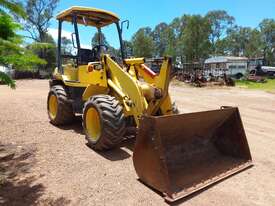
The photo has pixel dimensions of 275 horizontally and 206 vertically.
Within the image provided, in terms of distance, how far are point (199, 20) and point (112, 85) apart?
2919 centimetres

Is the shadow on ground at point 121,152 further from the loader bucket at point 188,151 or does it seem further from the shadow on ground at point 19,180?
the shadow on ground at point 19,180

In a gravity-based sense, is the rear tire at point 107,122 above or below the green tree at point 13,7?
below

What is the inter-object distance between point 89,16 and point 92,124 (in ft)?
8.76

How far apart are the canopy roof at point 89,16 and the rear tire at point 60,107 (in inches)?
64.0

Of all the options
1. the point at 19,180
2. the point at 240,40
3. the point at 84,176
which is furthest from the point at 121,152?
the point at 240,40

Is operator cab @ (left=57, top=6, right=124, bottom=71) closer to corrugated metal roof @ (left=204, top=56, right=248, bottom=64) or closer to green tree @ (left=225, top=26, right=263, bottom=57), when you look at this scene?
A: corrugated metal roof @ (left=204, top=56, right=248, bottom=64)

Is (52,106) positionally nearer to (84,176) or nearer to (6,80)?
(84,176)

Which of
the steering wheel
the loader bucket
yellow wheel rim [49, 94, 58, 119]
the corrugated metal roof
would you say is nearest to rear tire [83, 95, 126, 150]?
the loader bucket

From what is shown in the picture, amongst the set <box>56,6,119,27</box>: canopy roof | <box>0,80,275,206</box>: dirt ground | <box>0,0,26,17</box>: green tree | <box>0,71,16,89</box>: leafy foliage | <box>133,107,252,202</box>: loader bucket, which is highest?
<box>56,6,119,27</box>: canopy roof

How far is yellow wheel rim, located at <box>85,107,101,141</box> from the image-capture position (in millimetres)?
5305

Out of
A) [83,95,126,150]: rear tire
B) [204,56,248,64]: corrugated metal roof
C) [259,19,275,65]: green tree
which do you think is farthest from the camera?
[259,19,275,65]: green tree

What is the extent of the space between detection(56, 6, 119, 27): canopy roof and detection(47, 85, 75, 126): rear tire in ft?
5.33

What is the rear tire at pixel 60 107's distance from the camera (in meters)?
6.88

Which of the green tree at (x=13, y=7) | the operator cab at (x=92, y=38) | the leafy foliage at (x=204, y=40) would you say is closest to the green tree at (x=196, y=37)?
the leafy foliage at (x=204, y=40)
